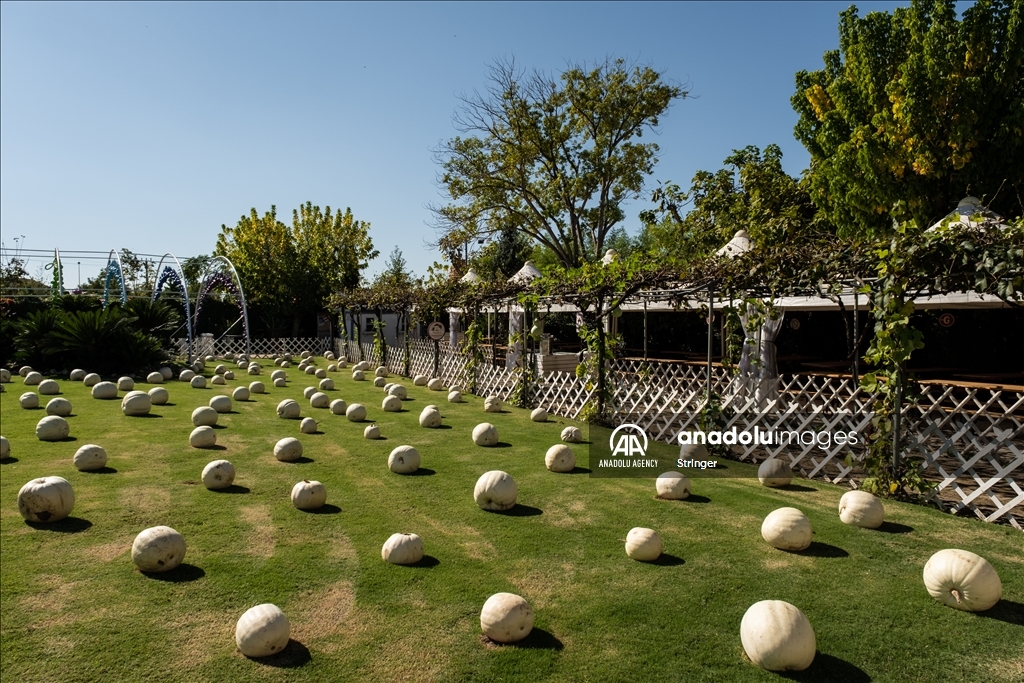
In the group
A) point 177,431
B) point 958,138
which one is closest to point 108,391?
point 177,431

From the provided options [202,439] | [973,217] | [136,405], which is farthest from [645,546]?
[136,405]

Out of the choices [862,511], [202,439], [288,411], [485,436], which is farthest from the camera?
[288,411]

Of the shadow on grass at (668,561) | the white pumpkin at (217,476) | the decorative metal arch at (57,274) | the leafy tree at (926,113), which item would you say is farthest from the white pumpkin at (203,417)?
the decorative metal arch at (57,274)

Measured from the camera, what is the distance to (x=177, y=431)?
1193 cm

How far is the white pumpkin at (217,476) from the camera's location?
816 centimetres

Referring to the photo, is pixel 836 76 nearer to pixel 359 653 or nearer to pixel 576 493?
pixel 576 493

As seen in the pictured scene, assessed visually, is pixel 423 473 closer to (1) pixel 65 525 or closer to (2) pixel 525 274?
(1) pixel 65 525

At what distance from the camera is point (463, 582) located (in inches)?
222

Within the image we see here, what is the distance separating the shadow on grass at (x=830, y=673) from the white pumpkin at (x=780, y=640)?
0.04 m

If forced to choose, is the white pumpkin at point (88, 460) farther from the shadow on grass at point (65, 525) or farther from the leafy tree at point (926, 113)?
the leafy tree at point (926, 113)

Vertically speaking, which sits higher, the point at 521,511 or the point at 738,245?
the point at 738,245

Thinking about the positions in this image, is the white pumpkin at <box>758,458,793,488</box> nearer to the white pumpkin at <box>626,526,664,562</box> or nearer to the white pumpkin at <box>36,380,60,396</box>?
the white pumpkin at <box>626,526,664,562</box>

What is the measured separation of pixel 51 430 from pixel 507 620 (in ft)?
30.6

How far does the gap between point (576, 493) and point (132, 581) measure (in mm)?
4681
